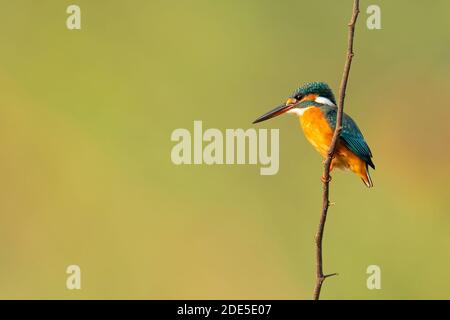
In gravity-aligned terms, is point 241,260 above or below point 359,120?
below

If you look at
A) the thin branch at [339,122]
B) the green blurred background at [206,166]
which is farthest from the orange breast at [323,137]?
the green blurred background at [206,166]

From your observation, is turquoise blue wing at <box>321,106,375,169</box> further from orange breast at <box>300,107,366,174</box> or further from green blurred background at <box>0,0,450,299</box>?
green blurred background at <box>0,0,450,299</box>

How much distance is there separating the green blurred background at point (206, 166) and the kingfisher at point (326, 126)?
224cm

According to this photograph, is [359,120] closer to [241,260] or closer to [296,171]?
[296,171]

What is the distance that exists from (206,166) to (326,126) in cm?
321

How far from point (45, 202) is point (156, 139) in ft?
3.64

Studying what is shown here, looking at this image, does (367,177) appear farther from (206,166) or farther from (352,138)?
(206,166)

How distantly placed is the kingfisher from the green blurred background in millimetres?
2241

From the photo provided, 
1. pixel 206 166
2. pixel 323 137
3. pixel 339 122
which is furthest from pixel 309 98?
pixel 206 166

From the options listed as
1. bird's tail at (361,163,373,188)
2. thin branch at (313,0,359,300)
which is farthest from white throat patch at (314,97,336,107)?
thin branch at (313,0,359,300)

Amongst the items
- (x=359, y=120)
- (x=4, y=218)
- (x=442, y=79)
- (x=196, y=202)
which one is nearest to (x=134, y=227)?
(x=196, y=202)

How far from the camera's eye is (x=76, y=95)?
7.64m

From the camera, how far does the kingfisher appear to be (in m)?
3.79

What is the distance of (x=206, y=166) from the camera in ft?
22.9
